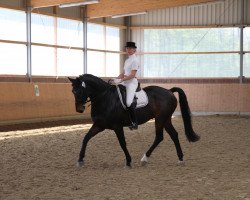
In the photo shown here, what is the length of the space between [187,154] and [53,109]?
7664mm

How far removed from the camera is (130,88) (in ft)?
25.1

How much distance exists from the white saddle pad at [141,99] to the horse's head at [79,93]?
39.2 inches

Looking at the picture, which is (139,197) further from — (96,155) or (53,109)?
(53,109)

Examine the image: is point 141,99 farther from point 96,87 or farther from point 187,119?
point 187,119

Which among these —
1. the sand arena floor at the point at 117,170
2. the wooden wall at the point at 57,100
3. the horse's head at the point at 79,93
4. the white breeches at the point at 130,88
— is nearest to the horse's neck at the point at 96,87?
the horse's head at the point at 79,93

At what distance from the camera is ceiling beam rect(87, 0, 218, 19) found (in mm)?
19344

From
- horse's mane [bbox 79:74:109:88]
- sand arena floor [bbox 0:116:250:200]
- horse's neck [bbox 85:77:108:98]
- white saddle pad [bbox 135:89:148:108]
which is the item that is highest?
horse's mane [bbox 79:74:109:88]

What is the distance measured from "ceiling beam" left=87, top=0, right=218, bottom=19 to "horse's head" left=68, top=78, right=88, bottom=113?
12.8 meters

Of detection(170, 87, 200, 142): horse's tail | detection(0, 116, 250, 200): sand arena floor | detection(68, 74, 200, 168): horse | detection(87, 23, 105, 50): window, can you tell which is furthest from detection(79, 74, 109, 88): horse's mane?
detection(87, 23, 105, 50): window

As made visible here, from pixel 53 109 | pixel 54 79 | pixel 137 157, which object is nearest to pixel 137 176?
pixel 137 157

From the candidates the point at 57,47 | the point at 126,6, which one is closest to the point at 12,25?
the point at 57,47

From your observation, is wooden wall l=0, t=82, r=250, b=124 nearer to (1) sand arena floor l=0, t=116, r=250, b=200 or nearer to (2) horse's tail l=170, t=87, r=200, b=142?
(1) sand arena floor l=0, t=116, r=250, b=200

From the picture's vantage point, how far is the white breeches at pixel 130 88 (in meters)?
7.54

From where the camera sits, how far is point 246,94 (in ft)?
64.2
